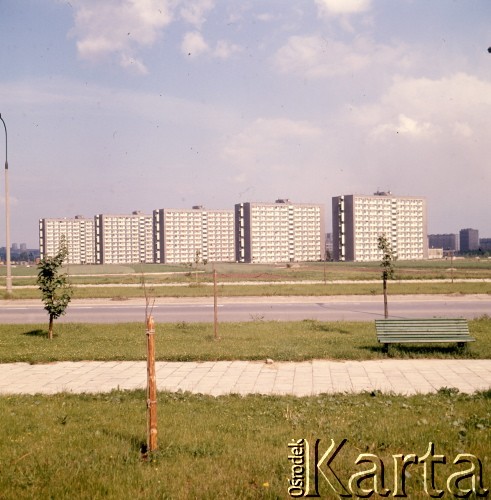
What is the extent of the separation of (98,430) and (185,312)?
51.5ft

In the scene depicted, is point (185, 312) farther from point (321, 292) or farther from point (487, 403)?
point (487, 403)

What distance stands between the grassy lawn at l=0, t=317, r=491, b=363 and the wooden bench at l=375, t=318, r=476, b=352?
333mm

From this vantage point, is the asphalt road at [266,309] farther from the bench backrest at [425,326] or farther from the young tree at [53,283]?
the bench backrest at [425,326]

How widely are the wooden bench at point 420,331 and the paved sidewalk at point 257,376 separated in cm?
64

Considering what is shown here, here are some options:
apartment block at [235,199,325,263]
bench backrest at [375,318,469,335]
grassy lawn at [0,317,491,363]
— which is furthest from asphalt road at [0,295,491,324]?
apartment block at [235,199,325,263]

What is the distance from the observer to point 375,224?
14138 cm

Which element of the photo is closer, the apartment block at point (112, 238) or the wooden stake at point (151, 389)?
the wooden stake at point (151, 389)

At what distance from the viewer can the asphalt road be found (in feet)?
66.1

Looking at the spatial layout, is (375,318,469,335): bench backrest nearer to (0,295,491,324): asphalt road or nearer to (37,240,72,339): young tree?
(0,295,491,324): asphalt road

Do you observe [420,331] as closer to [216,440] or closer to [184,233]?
[216,440]

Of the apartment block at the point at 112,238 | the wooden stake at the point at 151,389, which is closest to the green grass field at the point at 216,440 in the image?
the wooden stake at the point at 151,389

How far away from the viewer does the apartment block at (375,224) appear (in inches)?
5389

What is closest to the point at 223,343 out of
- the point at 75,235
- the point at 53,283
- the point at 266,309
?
the point at 53,283

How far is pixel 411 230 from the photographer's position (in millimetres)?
150000
